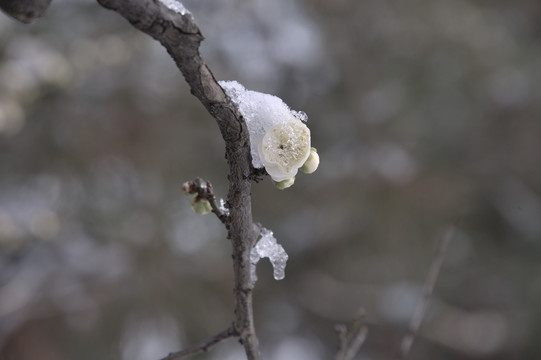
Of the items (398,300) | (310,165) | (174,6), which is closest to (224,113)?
(174,6)

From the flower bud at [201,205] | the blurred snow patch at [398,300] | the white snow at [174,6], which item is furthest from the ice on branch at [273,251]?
the blurred snow patch at [398,300]

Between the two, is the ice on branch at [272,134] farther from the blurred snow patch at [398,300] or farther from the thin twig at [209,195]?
the blurred snow patch at [398,300]

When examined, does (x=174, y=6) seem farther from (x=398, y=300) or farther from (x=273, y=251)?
(x=398, y=300)

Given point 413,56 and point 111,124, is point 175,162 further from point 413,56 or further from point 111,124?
point 413,56

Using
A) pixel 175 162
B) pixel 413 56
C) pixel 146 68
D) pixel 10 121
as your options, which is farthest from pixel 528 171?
pixel 10 121

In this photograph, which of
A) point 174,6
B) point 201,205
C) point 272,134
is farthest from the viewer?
point 201,205

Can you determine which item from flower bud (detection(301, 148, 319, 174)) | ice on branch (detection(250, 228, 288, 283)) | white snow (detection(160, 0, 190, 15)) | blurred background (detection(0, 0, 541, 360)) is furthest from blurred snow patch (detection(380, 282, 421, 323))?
white snow (detection(160, 0, 190, 15))
